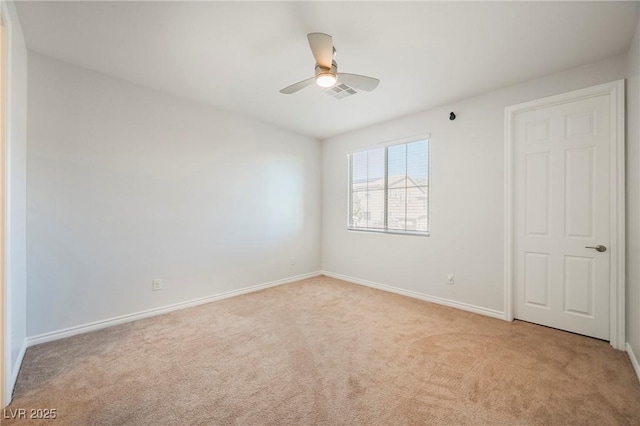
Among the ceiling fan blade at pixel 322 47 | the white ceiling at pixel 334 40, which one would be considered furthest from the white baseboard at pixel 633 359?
the ceiling fan blade at pixel 322 47

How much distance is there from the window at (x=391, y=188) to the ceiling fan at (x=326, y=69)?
1844 mm

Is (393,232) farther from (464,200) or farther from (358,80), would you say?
(358,80)

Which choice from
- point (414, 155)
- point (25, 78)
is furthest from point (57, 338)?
point (414, 155)

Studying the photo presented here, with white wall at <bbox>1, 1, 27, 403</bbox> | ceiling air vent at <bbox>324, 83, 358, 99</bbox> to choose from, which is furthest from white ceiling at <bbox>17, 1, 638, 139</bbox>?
white wall at <bbox>1, 1, 27, 403</bbox>

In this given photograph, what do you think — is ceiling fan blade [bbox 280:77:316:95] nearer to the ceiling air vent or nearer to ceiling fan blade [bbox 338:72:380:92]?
ceiling fan blade [bbox 338:72:380:92]

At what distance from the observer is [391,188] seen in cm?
426

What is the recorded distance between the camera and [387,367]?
2.11 meters

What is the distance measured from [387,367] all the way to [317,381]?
57 cm

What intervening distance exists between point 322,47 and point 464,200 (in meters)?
2.54

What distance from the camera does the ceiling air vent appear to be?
9.66 feet

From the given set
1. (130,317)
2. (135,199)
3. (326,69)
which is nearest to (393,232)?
(326,69)

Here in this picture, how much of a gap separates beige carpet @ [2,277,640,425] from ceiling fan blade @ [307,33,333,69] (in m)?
2.38

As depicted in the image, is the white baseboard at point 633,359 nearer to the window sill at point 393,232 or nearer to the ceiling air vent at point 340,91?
the window sill at point 393,232

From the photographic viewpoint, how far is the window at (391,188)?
387 cm
